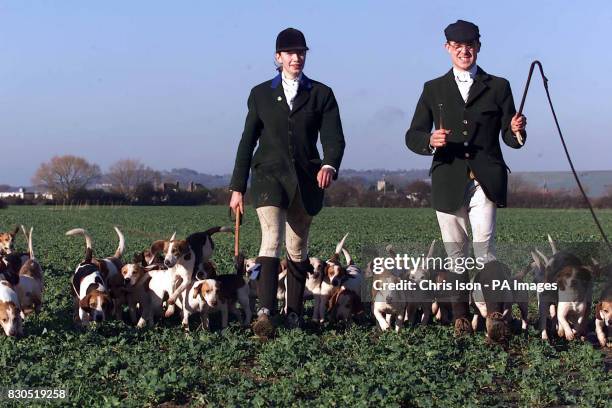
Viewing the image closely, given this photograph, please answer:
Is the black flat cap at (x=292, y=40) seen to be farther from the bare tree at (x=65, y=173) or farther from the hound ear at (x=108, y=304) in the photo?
the bare tree at (x=65, y=173)

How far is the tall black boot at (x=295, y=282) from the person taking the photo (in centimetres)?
847

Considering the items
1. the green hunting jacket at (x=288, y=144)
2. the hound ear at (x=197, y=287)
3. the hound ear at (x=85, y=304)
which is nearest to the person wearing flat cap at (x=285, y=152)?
the green hunting jacket at (x=288, y=144)

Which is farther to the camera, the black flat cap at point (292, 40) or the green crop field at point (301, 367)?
the black flat cap at point (292, 40)

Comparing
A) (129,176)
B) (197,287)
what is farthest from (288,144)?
(129,176)

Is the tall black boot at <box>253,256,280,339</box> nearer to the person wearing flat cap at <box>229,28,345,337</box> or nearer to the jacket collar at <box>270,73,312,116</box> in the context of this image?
the person wearing flat cap at <box>229,28,345,337</box>

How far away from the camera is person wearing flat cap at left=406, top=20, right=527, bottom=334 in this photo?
24.7 ft

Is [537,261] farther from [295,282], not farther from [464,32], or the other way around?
[464,32]

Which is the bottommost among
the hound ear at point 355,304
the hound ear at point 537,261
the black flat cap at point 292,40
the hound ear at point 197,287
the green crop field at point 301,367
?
the green crop field at point 301,367

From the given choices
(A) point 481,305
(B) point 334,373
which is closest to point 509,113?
(A) point 481,305

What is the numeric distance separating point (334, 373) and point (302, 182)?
6.61 feet

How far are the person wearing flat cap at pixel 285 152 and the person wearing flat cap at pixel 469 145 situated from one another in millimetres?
839

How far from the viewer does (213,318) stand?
10156 millimetres

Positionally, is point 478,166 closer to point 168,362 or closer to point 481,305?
point 481,305

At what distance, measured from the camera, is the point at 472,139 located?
24.9ft
